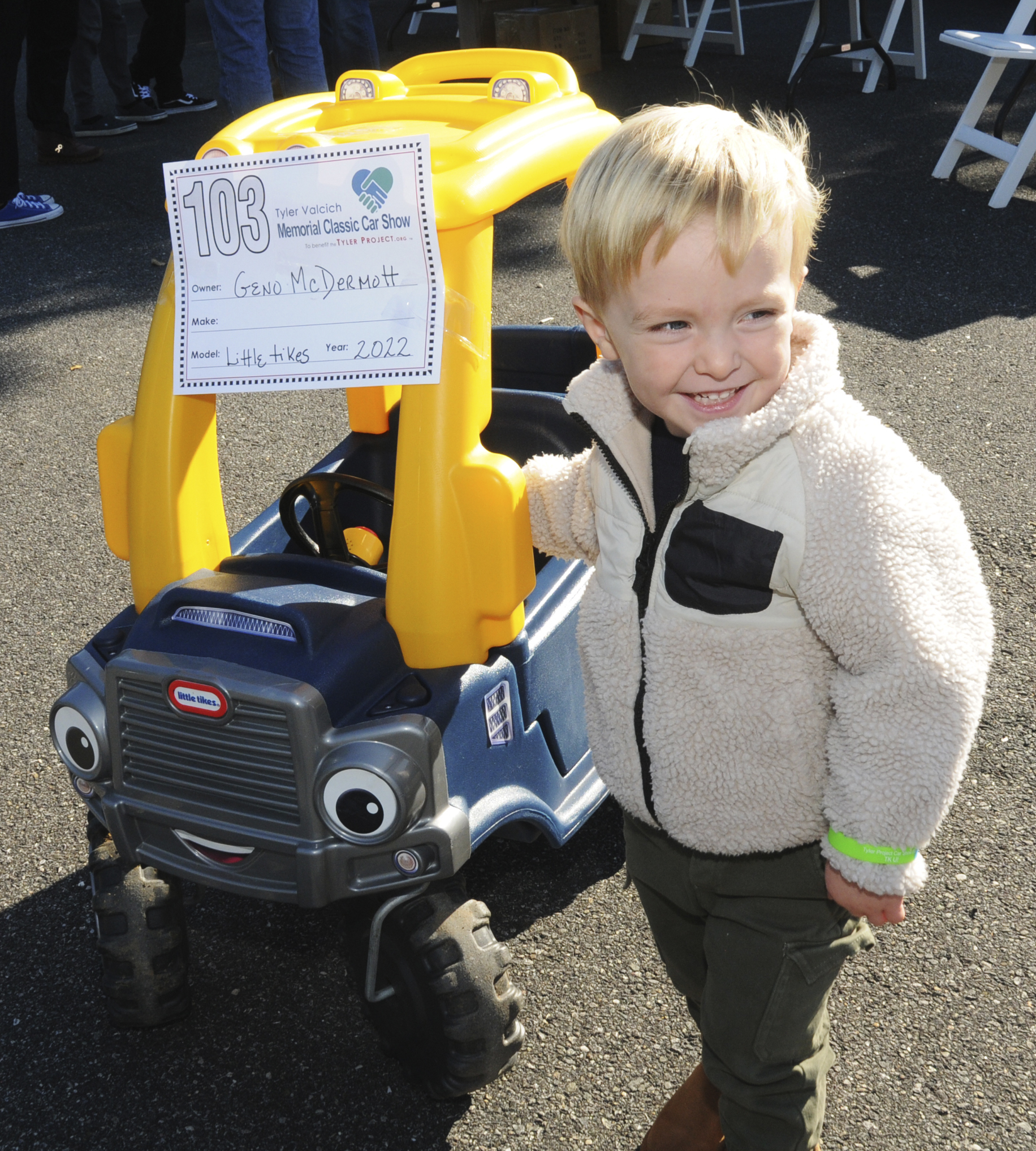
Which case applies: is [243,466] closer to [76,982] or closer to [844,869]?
[76,982]

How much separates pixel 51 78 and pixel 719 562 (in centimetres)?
518

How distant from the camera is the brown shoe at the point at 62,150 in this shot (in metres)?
5.55

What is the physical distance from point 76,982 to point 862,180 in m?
4.16

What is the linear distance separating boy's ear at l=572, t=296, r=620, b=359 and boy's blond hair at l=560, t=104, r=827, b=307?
0.04 meters

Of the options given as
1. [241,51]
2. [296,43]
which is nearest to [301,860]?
[241,51]

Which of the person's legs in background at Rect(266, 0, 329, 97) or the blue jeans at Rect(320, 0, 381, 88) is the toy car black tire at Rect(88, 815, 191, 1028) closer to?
the person's legs in background at Rect(266, 0, 329, 97)

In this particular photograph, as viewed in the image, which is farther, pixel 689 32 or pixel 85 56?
pixel 689 32

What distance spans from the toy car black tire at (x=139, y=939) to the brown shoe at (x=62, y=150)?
4.97 meters

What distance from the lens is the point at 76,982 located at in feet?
5.49

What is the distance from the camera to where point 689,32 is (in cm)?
649

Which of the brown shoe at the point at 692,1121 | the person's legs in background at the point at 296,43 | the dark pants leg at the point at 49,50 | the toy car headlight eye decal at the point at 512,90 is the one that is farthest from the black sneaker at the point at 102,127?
the brown shoe at the point at 692,1121

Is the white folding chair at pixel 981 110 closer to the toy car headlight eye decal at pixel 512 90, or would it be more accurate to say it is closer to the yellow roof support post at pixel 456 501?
the toy car headlight eye decal at pixel 512 90

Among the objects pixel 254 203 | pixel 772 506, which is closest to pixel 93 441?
pixel 254 203

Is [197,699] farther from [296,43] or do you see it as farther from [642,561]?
[296,43]
